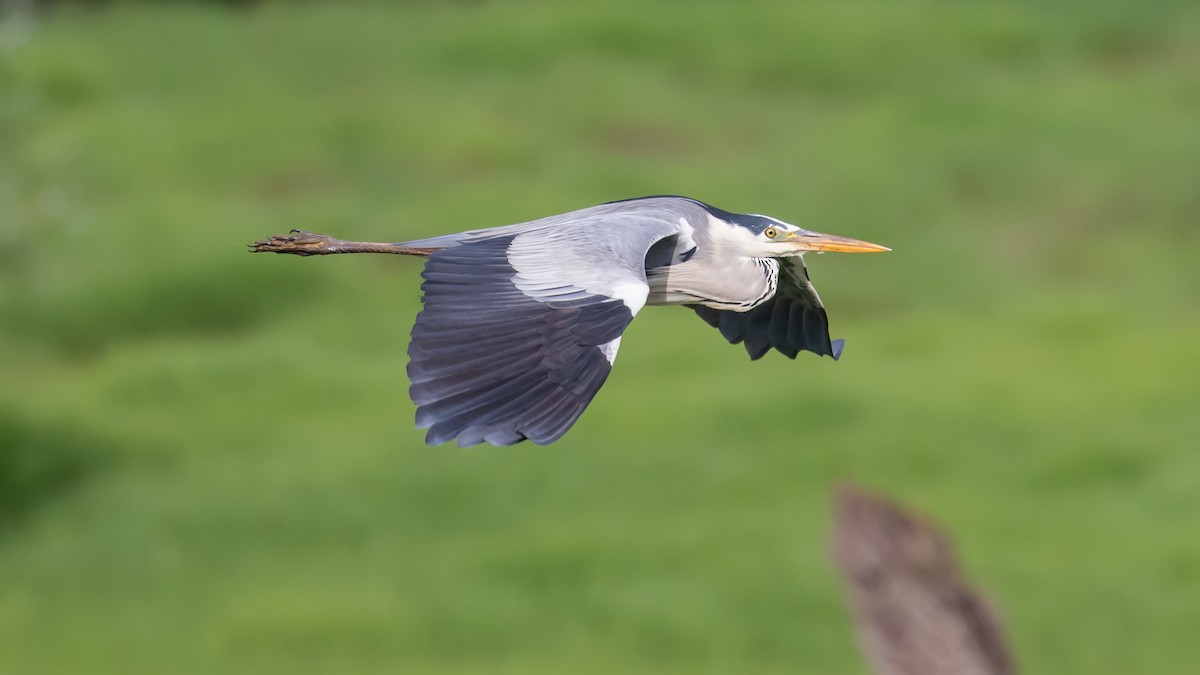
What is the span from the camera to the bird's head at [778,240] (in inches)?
346

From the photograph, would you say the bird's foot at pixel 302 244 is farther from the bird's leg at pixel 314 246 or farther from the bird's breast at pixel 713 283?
the bird's breast at pixel 713 283

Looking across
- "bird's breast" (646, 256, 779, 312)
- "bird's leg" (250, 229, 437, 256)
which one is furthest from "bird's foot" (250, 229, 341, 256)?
"bird's breast" (646, 256, 779, 312)

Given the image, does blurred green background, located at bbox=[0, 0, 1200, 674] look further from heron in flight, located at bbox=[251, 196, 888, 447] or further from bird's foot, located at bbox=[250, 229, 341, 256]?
bird's foot, located at bbox=[250, 229, 341, 256]

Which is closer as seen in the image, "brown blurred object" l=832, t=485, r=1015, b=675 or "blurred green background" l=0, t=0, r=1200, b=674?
"brown blurred object" l=832, t=485, r=1015, b=675

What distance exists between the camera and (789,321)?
9320mm

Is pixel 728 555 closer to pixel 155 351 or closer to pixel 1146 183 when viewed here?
pixel 155 351

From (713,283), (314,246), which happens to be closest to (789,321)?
(713,283)

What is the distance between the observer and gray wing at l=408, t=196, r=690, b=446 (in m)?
7.11

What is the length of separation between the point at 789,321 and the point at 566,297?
6.15ft

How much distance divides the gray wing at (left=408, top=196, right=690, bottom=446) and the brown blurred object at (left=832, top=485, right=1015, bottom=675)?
133 cm

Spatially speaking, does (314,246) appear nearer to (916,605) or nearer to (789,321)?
(789,321)

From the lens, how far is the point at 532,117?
35.9m

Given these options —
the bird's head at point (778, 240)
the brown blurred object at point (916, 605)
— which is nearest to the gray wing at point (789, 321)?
the bird's head at point (778, 240)

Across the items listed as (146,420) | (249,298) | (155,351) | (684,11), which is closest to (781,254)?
(146,420)
